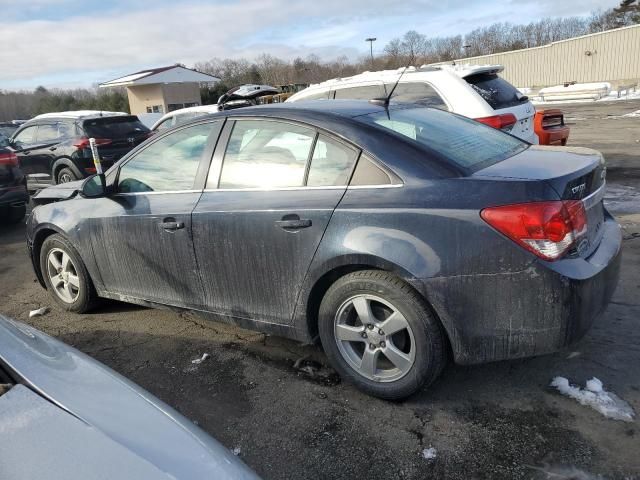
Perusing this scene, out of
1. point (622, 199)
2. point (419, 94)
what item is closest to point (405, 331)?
point (419, 94)

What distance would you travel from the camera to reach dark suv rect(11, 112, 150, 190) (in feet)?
34.5

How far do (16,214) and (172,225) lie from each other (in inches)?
263

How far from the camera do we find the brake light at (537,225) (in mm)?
2516

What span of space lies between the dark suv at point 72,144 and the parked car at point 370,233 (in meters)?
7.23

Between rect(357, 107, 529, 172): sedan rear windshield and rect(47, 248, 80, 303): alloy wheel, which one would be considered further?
rect(47, 248, 80, 303): alloy wheel

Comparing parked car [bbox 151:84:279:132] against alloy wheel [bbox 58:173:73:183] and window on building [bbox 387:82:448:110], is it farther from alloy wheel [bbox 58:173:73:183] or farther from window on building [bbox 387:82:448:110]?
window on building [bbox 387:82:448:110]

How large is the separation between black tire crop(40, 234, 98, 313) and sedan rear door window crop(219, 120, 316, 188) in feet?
5.26

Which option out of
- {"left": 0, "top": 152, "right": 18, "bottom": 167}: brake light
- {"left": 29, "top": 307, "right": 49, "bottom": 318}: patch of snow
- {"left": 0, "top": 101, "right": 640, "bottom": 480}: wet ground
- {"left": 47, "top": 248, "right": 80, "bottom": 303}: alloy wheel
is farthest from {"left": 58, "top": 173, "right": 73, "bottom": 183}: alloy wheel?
{"left": 0, "top": 101, "right": 640, "bottom": 480}: wet ground

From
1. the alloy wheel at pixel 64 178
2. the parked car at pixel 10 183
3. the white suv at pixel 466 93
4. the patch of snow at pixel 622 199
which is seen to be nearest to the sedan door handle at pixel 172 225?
the white suv at pixel 466 93

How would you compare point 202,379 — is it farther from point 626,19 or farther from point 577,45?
point 626,19

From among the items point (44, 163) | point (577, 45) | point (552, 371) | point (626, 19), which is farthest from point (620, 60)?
point (552, 371)

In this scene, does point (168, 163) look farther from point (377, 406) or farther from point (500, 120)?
point (500, 120)

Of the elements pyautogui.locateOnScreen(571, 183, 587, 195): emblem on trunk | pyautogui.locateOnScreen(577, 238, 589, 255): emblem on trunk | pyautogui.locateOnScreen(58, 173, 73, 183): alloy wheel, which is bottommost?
pyautogui.locateOnScreen(58, 173, 73, 183): alloy wheel

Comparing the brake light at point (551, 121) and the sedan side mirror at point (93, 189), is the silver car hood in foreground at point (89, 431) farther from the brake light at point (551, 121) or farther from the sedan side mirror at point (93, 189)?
the brake light at point (551, 121)
